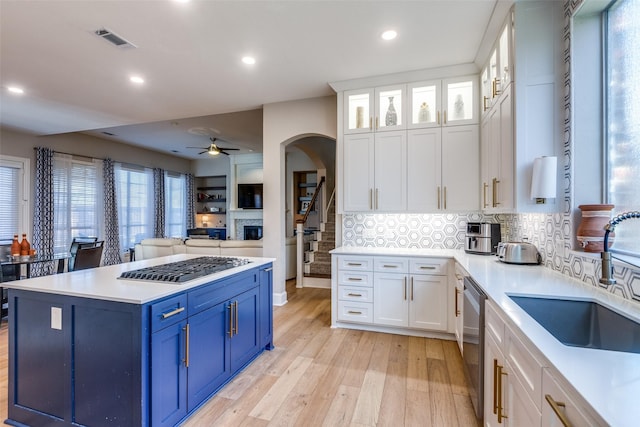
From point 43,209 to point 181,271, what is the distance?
19.2ft

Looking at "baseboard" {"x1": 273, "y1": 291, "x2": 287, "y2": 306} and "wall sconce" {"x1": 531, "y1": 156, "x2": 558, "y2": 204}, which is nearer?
"wall sconce" {"x1": 531, "y1": 156, "x2": 558, "y2": 204}

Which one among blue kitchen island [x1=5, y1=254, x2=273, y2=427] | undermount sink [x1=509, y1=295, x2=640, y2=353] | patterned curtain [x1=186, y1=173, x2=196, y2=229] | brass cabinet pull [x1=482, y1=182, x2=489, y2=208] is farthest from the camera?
patterned curtain [x1=186, y1=173, x2=196, y2=229]

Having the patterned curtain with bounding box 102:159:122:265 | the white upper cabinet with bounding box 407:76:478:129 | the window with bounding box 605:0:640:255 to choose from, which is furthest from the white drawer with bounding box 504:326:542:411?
the patterned curtain with bounding box 102:159:122:265

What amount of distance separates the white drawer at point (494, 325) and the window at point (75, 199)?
25.1 feet

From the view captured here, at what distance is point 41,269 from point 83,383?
5.66 metres

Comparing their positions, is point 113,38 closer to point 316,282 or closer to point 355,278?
point 355,278

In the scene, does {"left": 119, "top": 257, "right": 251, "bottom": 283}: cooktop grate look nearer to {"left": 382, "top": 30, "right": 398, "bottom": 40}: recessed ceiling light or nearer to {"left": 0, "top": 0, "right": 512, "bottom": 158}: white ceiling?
{"left": 0, "top": 0, "right": 512, "bottom": 158}: white ceiling

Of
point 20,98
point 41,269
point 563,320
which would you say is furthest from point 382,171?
point 41,269

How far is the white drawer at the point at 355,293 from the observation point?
3393mm

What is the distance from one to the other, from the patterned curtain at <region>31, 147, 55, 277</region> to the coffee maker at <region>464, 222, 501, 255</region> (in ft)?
24.2

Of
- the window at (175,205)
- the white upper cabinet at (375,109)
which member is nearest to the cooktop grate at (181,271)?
the white upper cabinet at (375,109)

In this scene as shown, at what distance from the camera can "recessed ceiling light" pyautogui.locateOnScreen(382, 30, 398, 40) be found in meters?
2.66

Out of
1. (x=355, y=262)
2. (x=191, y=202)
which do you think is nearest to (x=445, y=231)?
(x=355, y=262)

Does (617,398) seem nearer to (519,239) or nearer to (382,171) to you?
(519,239)
